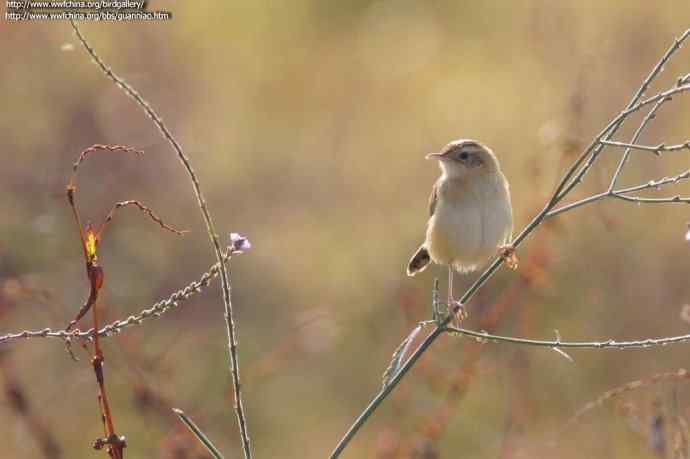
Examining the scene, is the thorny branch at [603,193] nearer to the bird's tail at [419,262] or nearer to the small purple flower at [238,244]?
the small purple flower at [238,244]

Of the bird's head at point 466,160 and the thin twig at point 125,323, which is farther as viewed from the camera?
the bird's head at point 466,160

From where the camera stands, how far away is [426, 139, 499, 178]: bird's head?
17.2 feet

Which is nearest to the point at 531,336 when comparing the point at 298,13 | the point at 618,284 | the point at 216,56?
the point at 618,284

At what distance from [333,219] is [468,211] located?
747cm

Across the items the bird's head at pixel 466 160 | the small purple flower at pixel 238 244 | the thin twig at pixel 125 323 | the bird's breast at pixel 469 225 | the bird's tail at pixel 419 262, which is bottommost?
the thin twig at pixel 125 323

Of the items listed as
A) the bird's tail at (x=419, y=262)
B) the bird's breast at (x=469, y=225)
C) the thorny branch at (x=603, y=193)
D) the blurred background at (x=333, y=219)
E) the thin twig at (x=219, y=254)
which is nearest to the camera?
the thin twig at (x=219, y=254)

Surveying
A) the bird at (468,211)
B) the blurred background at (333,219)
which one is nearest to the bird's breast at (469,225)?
the bird at (468,211)

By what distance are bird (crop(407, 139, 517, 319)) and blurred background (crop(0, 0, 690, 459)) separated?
57 cm

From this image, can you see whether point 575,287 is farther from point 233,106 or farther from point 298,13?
point 298,13

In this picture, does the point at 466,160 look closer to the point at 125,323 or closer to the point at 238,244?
the point at 238,244

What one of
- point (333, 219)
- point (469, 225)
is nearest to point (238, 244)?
point (469, 225)

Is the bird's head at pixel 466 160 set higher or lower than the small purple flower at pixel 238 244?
higher

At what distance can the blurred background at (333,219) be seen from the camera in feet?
26.7

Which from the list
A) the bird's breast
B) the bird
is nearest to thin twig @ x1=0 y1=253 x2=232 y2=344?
the bird
